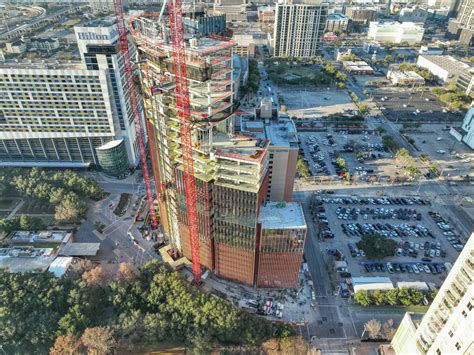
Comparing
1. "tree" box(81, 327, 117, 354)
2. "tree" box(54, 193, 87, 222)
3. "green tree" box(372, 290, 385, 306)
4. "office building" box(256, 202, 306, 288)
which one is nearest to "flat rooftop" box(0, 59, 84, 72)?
"tree" box(54, 193, 87, 222)

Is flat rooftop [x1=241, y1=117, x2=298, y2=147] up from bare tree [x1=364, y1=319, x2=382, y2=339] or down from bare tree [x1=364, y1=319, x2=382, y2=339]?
up

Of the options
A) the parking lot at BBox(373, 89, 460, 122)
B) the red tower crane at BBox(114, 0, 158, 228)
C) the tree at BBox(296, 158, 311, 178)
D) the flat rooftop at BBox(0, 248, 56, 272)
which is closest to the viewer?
the flat rooftop at BBox(0, 248, 56, 272)

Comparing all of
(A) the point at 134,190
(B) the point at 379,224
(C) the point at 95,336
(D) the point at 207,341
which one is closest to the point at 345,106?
(B) the point at 379,224

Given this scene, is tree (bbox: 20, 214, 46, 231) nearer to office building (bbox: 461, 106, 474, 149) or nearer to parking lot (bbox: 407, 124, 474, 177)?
parking lot (bbox: 407, 124, 474, 177)

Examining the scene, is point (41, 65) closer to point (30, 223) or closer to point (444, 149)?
point (30, 223)

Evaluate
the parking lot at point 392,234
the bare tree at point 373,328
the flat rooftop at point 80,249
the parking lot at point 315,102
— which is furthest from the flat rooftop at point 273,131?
the parking lot at point 315,102

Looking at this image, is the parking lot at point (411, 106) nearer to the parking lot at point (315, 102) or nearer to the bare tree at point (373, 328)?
the parking lot at point (315, 102)
